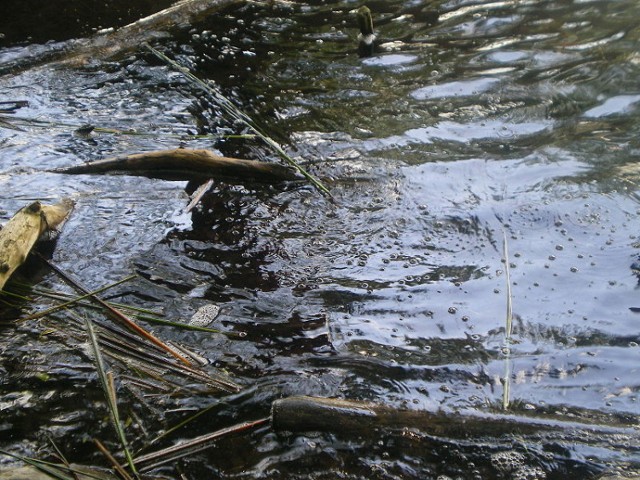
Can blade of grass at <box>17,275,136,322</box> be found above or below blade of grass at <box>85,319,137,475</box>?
above

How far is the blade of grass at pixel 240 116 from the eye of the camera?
5012 millimetres

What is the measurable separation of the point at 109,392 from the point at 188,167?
2.50 meters

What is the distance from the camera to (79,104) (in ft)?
20.1

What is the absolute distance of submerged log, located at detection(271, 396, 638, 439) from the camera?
2986 millimetres

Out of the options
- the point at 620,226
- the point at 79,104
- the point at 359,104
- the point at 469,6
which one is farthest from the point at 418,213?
the point at 469,6

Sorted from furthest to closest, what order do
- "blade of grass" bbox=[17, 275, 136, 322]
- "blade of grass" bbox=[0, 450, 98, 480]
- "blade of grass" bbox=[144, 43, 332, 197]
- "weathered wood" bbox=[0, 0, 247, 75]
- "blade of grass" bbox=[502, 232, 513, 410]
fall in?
"weathered wood" bbox=[0, 0, 247, 75] → "blade of grass" bbox=[144, 43, 332, 197] → "blade of grass" bbox=[17, 275, 136, 322] → "blade of grass" bbox=[502, 232, 513, 410] → "blade of grass" bbox=[0, 450, 98, 480]

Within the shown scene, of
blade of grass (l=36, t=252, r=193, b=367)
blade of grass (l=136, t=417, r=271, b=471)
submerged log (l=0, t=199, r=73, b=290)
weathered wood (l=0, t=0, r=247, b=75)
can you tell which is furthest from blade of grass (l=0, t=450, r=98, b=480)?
weathered wood (l=0, t=0, r=247, b=75)

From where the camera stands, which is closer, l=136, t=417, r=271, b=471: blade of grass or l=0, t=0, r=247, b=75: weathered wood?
l=136, t=417, r=271, b=471: blade of grass

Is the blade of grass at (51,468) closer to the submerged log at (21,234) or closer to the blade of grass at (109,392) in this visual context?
the blade of grass at (109,392)

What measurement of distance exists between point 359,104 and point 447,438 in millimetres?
4002

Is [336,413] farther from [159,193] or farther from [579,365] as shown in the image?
[159,193]

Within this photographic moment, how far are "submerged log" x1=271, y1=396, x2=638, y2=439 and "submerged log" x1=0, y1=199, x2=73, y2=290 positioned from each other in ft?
6.48

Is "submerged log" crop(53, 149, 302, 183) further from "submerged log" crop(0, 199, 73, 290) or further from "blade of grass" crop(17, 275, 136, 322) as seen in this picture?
"blade of grass" crop(17, 275, 136, 322)

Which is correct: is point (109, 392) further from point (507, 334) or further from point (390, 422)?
point (507, 334)
